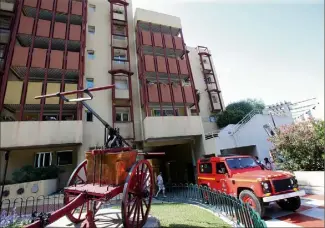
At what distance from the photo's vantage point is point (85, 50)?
1806 cm

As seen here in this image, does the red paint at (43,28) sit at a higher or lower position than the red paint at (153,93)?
higher

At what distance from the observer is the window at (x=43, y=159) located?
15000 millimetres

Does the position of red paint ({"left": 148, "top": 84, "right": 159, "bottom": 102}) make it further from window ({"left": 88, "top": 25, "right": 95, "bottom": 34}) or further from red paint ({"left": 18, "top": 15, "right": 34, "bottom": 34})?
red paint ({"left": 18, "top": 15, "right": 34, "bottom": 34})

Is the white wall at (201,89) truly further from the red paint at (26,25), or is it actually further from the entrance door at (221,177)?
the red paint at (26,25)

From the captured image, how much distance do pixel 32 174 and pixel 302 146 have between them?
17.4 meters

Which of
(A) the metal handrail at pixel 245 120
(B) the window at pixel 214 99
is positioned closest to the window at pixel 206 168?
(A) the metal handrail at pixel 245 120

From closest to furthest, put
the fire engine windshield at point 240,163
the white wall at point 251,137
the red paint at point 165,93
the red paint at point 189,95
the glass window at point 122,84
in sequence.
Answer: the fire engine windshield at point 240,163 → the white wall at point 251,137 → the red paint at point 165,93 → the red paint at point 189,95 → the glass window at point 122,84

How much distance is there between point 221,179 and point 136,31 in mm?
17993

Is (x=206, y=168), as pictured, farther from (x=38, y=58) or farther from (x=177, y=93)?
(x=38, y=58)

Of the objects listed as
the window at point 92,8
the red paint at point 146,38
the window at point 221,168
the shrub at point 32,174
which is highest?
the window at point 92,8

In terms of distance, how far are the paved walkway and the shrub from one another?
13947mm

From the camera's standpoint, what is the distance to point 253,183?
6.77m

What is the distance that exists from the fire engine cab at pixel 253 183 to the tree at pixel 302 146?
3.65 meters

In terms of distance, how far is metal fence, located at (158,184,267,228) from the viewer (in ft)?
17.4
